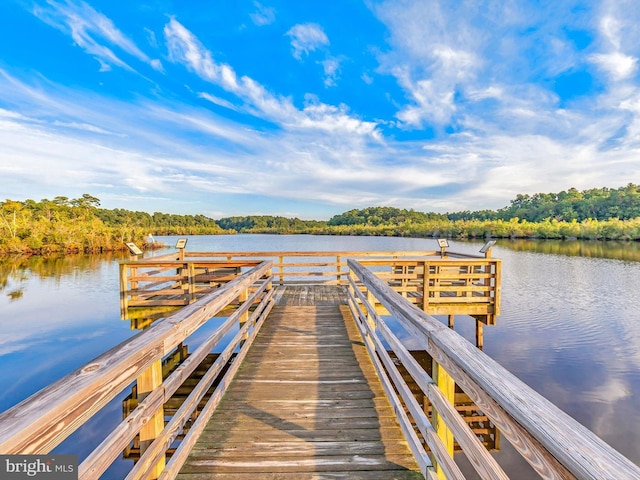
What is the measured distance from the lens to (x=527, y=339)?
931 centimetres

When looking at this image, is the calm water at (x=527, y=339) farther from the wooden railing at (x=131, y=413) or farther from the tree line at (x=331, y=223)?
the tree line at (x=331, y=223)

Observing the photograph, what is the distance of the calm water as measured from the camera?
5824 millimetres

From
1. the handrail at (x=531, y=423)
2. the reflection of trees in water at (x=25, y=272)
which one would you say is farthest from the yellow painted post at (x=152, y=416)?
the reflection of trees in water at (x=25, y=272)

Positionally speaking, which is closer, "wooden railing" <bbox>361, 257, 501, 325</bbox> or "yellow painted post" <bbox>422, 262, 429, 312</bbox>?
"yellow painted post" <bbox>422, 262, 429, 312</bbox>

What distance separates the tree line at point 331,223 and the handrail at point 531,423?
36486mm

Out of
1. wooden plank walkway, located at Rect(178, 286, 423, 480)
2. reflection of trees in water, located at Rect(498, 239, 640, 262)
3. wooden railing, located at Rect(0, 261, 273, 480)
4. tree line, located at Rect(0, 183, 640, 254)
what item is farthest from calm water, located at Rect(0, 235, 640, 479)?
tree line, located at Rect(0, 183, 640, 254)

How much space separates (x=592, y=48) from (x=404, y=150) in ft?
38.9

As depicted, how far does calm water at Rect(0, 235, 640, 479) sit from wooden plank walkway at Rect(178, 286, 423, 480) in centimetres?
302

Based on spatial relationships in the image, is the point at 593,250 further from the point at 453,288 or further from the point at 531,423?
the point at 531,423

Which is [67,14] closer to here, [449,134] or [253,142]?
[253,142]

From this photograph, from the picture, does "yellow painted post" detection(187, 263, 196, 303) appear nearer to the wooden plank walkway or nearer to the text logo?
the wooden plank walkway

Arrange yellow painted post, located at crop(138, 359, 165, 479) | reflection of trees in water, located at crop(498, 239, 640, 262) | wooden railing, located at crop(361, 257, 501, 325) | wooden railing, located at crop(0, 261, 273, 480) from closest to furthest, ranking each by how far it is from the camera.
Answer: wooden railing, located at crop(0, 261, 273, 480) < yellow painted post, located at crop(138, 359, 165, 479) < wooden railing, located at crop(361, 257, 501, 325) < reflection of trees in water, located at crop(498, 239, 640, 262)

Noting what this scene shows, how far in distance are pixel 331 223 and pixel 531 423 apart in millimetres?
111138

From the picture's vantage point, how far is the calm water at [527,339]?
582 cm
